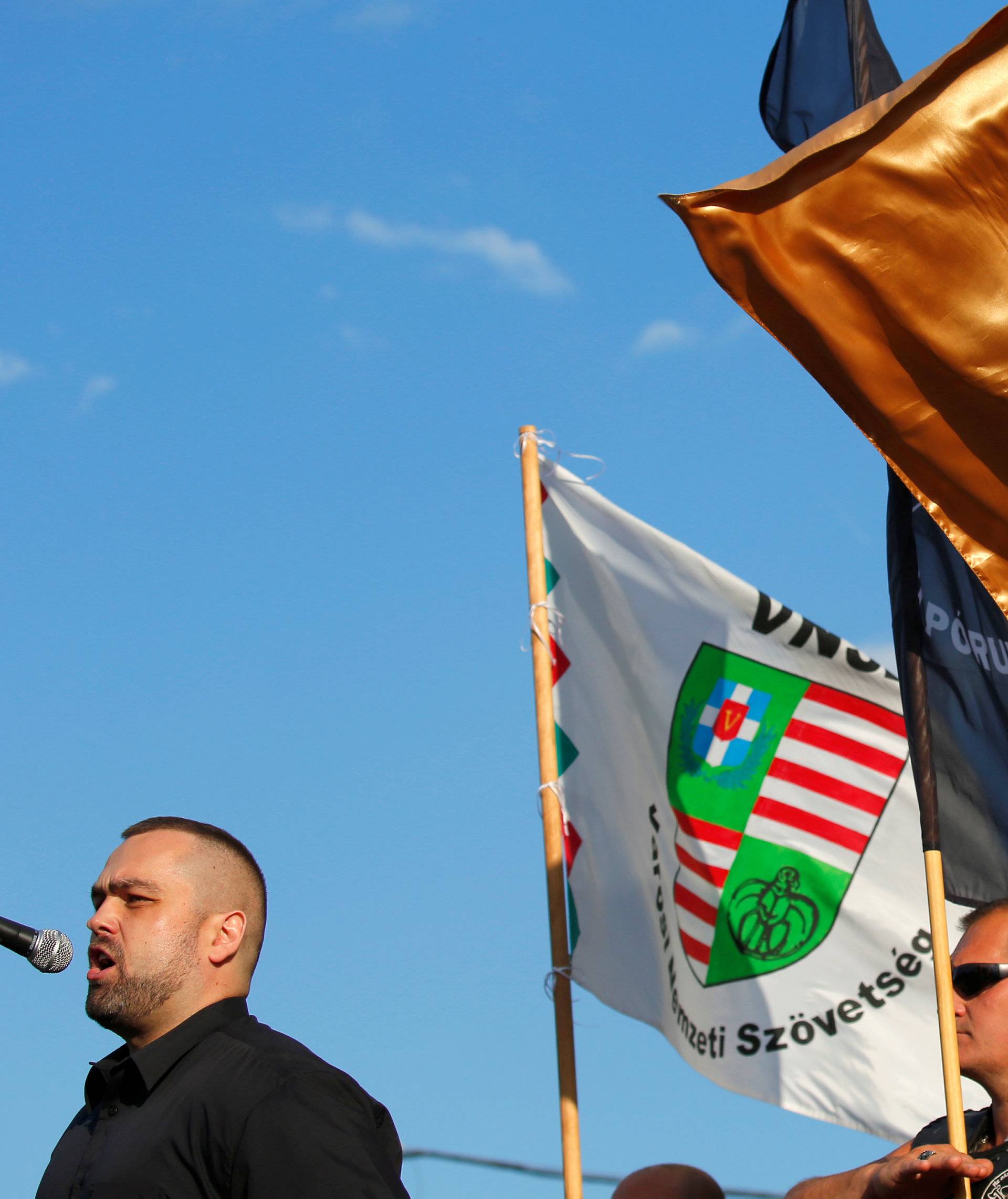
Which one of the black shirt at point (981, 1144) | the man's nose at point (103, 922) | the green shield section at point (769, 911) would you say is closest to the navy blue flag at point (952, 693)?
the black shirt at point (981, 1144)

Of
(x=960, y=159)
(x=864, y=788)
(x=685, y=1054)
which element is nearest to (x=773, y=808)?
(x=864, y=788)

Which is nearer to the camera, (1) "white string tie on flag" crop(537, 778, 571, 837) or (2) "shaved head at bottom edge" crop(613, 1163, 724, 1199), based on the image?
(2) "shaved head at bottom edge" crop(613, 1163, 724, 1199)

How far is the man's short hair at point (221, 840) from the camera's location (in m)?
3.76

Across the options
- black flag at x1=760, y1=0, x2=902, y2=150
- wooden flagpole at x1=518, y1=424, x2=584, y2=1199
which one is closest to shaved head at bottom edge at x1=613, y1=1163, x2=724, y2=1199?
wooden flagpole at x1=518, y1=424, x2=584, y2=1199

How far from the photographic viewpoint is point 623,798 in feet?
22.6

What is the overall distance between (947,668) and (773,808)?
176 cm

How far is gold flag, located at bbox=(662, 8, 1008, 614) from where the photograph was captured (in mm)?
4379

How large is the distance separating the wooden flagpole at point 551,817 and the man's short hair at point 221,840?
2.43 metres

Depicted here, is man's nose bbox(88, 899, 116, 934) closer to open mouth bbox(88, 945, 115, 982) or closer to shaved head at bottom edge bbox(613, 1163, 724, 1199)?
open mouth bbox(88, 945, 115, 982)

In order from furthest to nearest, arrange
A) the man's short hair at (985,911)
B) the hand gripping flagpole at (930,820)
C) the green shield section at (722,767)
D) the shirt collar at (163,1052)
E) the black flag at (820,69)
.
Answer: the green shield section at (722,767) < the black flag at (820,69) < the man's short hair at (985,911) < the hand gripping flagpole at (930,820) < the shirt collar at (163,1052)

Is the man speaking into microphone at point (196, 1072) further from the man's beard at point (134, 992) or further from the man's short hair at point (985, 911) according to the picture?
the man's short hair at point (985, 911)

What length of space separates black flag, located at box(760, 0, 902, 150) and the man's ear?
378cm

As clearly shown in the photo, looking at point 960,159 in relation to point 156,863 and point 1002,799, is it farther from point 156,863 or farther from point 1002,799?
point 156,863

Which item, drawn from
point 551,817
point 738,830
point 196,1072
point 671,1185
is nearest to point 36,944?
point 196,1072
